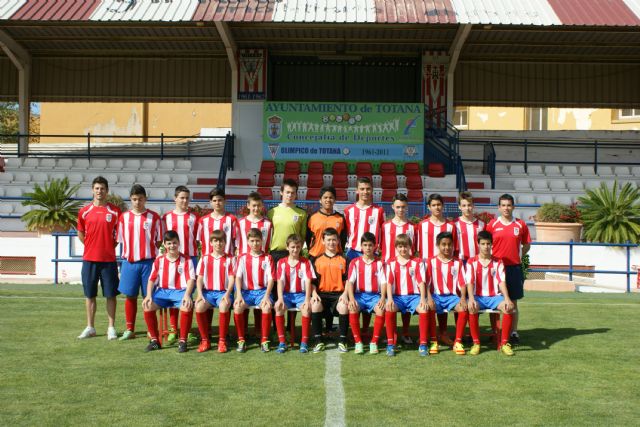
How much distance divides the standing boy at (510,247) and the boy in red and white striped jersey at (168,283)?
322 cm

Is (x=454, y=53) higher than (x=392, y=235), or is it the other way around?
(x=454, y=53)

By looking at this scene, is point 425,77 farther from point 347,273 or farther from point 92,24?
point 347,273

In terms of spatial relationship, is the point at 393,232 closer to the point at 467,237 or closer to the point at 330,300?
the point at 467,237

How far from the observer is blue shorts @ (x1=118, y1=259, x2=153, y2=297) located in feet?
25.7

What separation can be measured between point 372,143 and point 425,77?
126 inches

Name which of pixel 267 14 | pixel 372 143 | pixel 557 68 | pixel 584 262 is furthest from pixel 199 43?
pixel 584 262

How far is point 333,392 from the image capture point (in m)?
5.59

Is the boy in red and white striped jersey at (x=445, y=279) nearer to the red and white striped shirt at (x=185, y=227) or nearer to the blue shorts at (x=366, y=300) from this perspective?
the blue shorts at (x=366, y=300)

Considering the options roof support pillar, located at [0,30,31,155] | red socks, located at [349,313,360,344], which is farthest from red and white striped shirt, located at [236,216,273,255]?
roof support pillar, located at [0,30,31,155]

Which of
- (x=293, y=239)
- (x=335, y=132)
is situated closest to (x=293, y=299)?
(x=293, y=239)

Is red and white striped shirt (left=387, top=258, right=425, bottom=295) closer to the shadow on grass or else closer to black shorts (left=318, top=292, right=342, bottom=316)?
black shorts (left=318, top=292, right=342, bottom=316)

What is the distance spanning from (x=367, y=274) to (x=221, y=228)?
5.63 feet

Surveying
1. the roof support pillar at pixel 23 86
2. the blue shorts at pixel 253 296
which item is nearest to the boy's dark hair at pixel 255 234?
the blue shorts at pixel 253 296

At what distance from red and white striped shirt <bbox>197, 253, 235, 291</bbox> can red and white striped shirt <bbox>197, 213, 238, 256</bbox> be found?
1.49 ft
